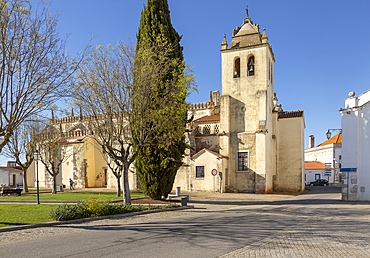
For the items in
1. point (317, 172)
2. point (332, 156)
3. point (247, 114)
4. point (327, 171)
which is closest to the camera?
point (247, 114)

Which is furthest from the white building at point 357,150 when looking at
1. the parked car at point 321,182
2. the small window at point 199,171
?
the parked car at point 321,182

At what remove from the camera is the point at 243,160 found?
3027 centimetres

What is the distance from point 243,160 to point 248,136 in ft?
7.99

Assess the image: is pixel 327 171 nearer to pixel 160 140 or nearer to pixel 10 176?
pixel 160 140

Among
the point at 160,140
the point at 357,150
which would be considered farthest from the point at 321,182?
the point at 160,140

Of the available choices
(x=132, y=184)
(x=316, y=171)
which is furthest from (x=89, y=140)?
(x=316, y=171)

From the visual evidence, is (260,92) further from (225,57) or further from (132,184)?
(132,184)

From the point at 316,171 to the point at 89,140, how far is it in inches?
1623

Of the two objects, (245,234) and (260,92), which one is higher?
(260,92)

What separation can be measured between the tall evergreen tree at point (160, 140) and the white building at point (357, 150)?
11343mm

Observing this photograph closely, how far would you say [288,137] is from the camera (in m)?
33.1

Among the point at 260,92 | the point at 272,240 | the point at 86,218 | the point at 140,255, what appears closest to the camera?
the point at 140,255

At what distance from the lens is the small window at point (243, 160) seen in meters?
30.0

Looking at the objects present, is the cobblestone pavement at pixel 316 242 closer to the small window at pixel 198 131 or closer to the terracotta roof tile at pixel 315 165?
the small window at pixel 198 131
